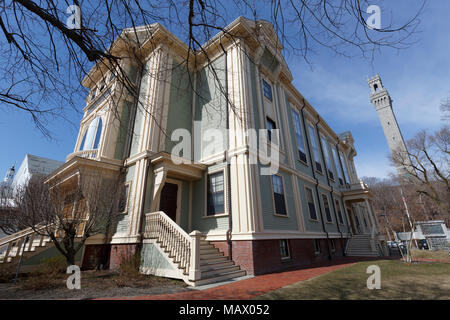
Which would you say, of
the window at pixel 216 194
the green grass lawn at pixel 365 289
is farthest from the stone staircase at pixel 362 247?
the window at pixel 216 194

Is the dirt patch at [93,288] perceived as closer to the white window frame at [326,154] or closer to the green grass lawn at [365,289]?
the green grass lawn at [365,289]

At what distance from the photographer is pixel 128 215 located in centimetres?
991

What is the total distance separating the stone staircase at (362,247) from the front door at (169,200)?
49.8 feet

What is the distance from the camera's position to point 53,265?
326 inches

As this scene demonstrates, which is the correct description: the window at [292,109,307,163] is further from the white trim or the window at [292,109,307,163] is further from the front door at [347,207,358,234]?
the front door at [347,207,358,234]

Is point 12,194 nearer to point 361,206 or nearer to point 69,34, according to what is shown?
point 69,34

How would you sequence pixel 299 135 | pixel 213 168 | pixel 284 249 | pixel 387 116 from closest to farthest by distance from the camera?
pixel 284 249, pixel 213 168, pixel 299 135, pixel 387 116

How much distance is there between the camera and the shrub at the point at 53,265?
7986 mm

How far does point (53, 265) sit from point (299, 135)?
1605 cm

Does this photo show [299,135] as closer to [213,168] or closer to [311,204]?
[311,204]

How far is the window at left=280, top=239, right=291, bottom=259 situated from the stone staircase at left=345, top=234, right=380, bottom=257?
33.8ft

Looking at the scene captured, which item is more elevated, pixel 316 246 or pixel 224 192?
pixel 224 192

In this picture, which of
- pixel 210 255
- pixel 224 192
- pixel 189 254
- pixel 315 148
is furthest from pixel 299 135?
pixel 189 254
